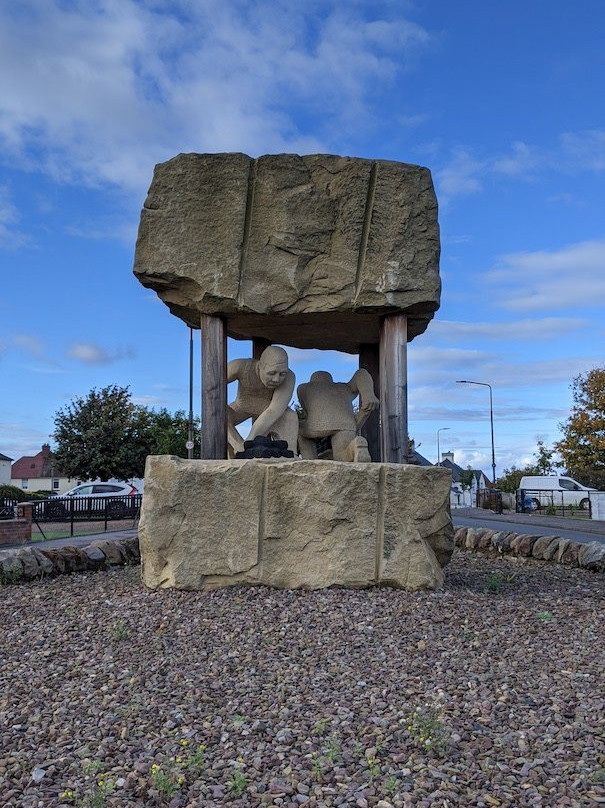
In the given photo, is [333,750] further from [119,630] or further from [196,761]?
[119,630]

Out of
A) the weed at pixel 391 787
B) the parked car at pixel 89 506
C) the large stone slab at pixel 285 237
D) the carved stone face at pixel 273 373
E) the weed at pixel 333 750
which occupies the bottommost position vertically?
the weed at pixel 391 787

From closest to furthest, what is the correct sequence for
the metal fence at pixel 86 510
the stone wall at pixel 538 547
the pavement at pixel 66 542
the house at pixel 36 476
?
the stone wall at pixel 538 547, the pavement at pixel 66 542, the metal fence at pixel 86 510, the house at pixel 36 476

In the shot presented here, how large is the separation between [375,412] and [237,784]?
5414 mm

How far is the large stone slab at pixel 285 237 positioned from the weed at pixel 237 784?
15.2 ft

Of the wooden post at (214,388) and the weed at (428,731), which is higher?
the wooden post at (214,388)

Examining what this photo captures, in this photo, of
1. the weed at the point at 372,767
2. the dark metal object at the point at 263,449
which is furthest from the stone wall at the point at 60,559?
the weed at the point at 372,767

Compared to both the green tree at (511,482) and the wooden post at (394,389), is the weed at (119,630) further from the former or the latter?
the green tree at (511,482)

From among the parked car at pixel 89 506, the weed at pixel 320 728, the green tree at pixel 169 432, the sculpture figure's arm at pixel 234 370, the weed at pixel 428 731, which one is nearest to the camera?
the weed at pixel 428 731

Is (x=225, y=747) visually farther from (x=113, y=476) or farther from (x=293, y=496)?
(x=113, y=476)

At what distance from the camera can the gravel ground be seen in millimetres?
3270

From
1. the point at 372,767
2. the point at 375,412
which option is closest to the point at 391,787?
the point at 372,767

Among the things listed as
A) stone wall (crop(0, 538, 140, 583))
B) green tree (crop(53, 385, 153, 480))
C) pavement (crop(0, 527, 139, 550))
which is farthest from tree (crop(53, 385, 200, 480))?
stone wall (crop(0, 538, 140, 583))

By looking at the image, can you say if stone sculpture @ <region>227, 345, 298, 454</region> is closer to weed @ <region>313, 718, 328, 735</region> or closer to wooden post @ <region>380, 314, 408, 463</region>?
wooden post @ <region>380, 314, 408, 463</region>

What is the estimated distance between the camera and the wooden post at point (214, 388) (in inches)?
280
